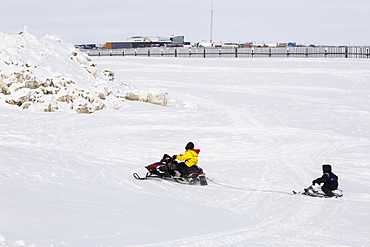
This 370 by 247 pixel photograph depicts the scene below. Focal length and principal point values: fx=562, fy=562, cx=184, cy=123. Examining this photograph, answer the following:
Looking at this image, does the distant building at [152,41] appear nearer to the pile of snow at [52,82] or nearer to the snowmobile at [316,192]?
the pile of snow at [52,82]

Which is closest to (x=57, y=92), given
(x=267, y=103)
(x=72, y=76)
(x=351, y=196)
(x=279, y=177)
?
(x=72, y=76)

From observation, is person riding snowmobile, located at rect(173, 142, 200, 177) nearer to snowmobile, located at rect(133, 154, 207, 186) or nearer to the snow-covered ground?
snowmobile, located at rect(133, 154, 207, 186)

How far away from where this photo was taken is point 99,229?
8.38 m

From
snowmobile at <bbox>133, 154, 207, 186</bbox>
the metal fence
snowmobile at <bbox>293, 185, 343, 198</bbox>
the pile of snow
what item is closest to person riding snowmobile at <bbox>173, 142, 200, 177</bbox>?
snowmobile at <bbox>133, 154, 207, 186</bbox>

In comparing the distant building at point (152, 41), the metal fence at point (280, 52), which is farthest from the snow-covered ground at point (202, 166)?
the distant building at point (152, 41)

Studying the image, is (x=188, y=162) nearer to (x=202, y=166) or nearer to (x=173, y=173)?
(x=173, y=173)

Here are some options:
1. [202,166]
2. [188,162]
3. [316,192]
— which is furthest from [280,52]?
[316,192]

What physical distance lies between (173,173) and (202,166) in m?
2.84

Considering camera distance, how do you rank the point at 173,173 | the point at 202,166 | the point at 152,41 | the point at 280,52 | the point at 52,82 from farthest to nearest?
the point at 152,41
the point at 280,52
the point at 52,82
the point at 202,166
the point at 173,173

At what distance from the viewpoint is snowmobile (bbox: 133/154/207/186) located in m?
14.4

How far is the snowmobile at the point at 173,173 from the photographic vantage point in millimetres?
14359

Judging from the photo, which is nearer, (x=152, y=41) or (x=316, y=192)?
(x=316, y=192)

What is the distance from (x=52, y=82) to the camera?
28.1 meters

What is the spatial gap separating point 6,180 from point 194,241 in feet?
15.3
